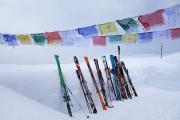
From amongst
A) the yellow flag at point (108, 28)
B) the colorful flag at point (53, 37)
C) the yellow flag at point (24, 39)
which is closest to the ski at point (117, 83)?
the yellow flag at point (108, 28)

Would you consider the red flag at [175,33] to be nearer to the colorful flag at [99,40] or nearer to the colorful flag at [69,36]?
the colorful flag at [99,40]

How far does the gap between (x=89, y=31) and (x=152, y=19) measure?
3.20 meters

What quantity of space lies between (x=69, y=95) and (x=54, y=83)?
2.68 ft

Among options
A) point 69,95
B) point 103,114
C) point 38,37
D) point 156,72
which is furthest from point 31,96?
point 156,72

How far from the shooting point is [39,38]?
1488 cm

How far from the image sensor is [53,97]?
11469 millimetres

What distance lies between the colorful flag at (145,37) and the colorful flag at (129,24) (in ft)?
3.30

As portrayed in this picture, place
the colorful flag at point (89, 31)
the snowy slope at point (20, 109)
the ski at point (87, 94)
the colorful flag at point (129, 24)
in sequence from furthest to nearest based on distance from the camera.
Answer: the colorful flag at point (89, 31)
the colorful flag at point (129, 24)
the ski at point (87, 94)
the snowy slope at point (20, 109)

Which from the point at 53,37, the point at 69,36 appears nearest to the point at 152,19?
the point at 69,36

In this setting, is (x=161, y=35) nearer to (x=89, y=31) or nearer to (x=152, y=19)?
(x=152, y=19)

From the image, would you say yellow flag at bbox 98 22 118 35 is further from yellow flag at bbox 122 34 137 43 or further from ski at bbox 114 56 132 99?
ski at bbox 114 56 132 99

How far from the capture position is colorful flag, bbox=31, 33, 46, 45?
14.8 m

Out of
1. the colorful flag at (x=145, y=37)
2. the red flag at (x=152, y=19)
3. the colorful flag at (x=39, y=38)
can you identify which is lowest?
the colorful flag at (x=145, y=37)

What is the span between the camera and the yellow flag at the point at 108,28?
13929mm
